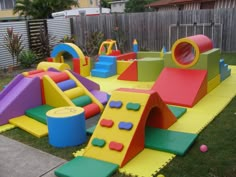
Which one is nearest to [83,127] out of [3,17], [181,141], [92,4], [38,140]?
[38,140]

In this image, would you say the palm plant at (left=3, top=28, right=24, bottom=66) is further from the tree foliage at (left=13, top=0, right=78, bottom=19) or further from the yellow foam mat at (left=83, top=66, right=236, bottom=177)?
the tree foliage at (left=13, top=0, right=78, bottom=19)

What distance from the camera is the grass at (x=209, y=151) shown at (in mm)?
4020

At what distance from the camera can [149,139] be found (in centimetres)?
489

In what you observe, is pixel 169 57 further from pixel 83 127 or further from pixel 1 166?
pixel 1 166

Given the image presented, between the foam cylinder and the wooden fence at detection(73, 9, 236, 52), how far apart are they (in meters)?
10.8

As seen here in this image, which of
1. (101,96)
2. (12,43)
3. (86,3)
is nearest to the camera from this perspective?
(101,96)

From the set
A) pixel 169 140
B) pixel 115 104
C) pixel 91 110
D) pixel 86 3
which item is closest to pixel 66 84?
pixel 91 110

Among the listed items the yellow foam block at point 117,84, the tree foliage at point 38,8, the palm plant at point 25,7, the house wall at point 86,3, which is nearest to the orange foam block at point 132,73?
the yellow foam block at point 117,84

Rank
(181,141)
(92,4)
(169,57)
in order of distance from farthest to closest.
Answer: (92,4)
(169,57)
(181,141)

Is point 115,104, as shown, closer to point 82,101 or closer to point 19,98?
point 82,101

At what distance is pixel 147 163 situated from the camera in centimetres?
429

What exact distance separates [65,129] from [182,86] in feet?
11.4

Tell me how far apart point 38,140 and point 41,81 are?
5.96 ft

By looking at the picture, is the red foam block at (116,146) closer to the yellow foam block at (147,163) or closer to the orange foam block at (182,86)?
the yellow foam block at (147,163)
